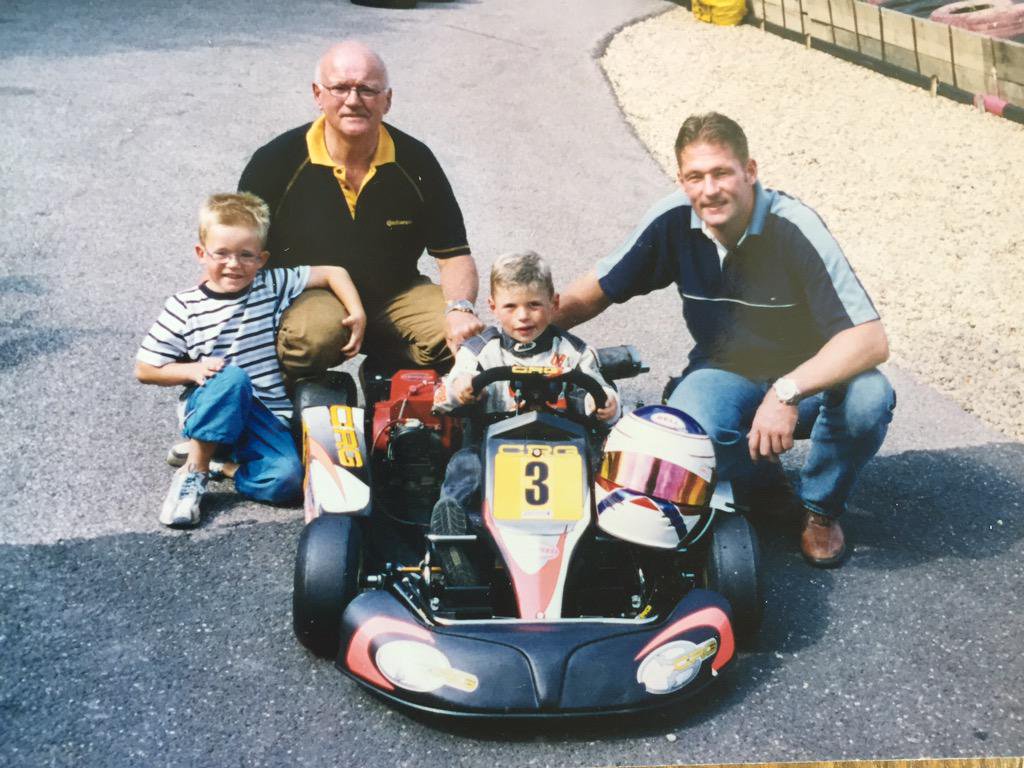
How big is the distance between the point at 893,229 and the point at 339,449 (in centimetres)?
352

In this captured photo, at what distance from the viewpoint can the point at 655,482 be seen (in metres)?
3.13

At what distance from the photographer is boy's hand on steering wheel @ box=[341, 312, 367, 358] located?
4090 mm

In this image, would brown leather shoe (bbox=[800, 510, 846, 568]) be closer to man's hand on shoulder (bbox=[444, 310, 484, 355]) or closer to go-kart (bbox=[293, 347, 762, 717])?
go-kart (bbox=[293, 347, 762, 717])

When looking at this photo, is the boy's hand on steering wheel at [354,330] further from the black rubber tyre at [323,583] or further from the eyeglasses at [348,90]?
the black rubber tyre at [323,583]

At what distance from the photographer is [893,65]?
7.14 meters

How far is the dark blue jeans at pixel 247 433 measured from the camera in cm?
386

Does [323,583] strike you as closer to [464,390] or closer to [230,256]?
[464,390]

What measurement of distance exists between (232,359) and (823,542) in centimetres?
190

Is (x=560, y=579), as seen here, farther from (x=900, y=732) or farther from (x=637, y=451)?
(x=900, y=732)

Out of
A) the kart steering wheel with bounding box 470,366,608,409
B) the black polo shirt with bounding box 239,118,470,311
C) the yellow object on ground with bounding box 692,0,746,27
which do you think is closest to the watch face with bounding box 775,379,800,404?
the kart steering wheel with bounding box 470,366,608,409

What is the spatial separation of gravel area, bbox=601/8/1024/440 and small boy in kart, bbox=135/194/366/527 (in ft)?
8.42

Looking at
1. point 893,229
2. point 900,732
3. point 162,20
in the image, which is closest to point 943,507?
point 900,732

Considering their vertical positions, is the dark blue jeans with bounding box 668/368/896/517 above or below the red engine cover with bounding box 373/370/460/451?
below

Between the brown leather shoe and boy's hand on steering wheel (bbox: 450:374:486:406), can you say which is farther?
the brown leather shoe
